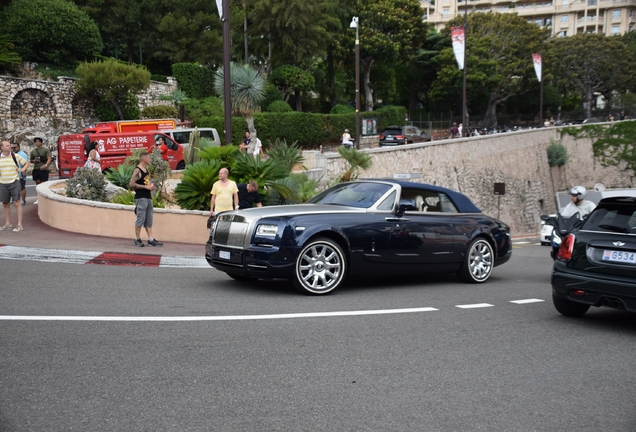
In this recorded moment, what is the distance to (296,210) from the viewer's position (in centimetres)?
951

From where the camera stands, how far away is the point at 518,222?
4525 centimetres

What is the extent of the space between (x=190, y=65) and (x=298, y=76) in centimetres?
861

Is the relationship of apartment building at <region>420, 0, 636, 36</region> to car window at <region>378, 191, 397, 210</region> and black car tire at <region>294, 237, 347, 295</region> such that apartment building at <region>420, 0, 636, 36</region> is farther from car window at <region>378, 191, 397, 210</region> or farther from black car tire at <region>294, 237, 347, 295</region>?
black car tire at <region>294, 237, 347, 295</region>

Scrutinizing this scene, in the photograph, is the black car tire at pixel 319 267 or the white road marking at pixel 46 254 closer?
the black car tire at pixel 319 267

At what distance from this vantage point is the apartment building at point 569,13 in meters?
120

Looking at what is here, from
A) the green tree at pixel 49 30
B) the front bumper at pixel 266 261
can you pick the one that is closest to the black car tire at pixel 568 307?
the front bumper at pixel 266 261

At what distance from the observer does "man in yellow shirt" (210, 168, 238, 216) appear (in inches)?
501

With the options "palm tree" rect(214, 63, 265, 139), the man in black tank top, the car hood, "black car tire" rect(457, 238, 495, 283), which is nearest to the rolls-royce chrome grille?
the car hood

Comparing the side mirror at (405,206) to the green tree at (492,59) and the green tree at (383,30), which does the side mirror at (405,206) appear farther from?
the green tree at (492,59)

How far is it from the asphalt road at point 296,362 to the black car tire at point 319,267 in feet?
0.71

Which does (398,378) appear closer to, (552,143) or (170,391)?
(170,391)

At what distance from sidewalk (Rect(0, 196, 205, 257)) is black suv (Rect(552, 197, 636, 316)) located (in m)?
6.89

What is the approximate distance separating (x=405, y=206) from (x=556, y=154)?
42940 millimetres

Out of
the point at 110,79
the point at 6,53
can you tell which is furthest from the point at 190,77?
the point at 6,53
